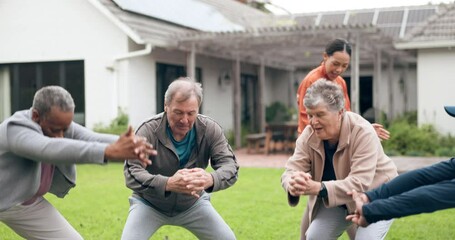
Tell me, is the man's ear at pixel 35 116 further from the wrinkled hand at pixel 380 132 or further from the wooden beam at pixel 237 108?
the wooden beam at pixel 237 108

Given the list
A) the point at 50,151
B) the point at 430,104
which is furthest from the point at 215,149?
the point at 430,104

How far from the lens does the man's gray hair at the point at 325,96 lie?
3.81 metres

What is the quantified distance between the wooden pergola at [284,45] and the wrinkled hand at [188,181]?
10403mm

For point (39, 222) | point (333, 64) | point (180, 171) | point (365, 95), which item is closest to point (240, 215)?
point (333, 64)

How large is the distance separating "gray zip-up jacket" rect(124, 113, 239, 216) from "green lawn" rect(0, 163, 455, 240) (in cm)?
216

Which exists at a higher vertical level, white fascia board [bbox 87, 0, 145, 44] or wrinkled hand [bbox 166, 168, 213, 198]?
white fascia board [bbox 87, 0, 145, 44]

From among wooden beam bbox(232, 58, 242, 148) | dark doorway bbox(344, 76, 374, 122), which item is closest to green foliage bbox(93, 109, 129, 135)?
wooden beam bbox(232, 58, 242, 148)

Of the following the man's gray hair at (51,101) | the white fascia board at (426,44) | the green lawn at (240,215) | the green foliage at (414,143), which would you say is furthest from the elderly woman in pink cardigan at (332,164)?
the white fascia board at (426,44)

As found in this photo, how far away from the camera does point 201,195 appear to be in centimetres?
445

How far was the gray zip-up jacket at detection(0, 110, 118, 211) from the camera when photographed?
3.16 m

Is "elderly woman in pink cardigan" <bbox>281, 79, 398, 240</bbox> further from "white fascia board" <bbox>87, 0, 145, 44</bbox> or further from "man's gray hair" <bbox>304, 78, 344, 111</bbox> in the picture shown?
"white fascia board" <bbox>87, 0, 145, 44</bbox>

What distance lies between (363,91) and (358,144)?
18744mm

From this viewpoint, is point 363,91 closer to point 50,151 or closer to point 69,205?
point 69,205

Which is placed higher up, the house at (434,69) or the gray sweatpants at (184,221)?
the house at (434,69)
